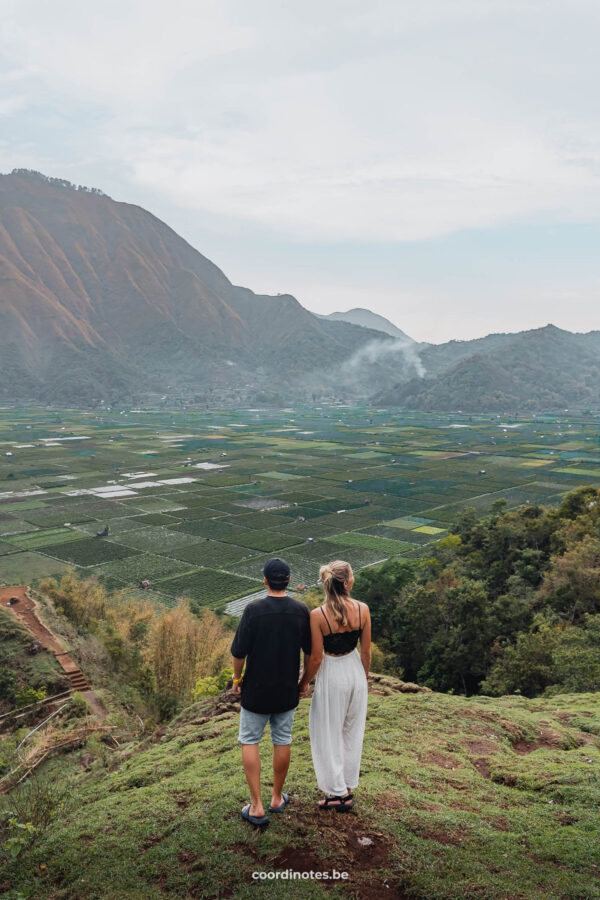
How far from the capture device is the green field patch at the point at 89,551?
6325cm

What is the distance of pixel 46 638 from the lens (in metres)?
24.9

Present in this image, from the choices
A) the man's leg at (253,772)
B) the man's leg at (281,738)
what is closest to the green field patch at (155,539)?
the man's leg at (253,772)

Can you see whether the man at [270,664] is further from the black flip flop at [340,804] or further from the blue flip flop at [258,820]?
the black flip flop at [340,804]

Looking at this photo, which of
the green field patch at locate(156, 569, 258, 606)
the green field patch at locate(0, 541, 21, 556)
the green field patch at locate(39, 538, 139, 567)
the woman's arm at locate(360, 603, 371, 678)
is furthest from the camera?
the green field patch at locate(0, 541, 21, 556)

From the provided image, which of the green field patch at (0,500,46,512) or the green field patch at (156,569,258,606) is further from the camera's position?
the green field patch at (0,500,46,512)

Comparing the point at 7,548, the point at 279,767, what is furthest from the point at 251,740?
the point at 7,548

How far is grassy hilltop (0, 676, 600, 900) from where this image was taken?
6930 millimetres

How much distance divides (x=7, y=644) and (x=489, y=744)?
764 inches

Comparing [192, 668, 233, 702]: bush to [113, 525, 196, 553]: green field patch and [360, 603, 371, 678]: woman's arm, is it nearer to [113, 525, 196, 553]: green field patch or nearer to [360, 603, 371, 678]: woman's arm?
[360, 603, 371, 678]: woman's arm

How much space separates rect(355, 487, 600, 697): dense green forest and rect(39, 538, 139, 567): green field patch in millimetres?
31947

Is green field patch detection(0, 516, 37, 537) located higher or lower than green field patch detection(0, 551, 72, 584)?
higher

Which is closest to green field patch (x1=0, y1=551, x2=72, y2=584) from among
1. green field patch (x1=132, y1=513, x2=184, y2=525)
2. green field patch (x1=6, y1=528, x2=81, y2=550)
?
green field patch (x1=6, y1=528, x2=81, y2=550)

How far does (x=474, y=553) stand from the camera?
4688cm

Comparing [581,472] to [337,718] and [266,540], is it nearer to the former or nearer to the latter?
[266,540]
